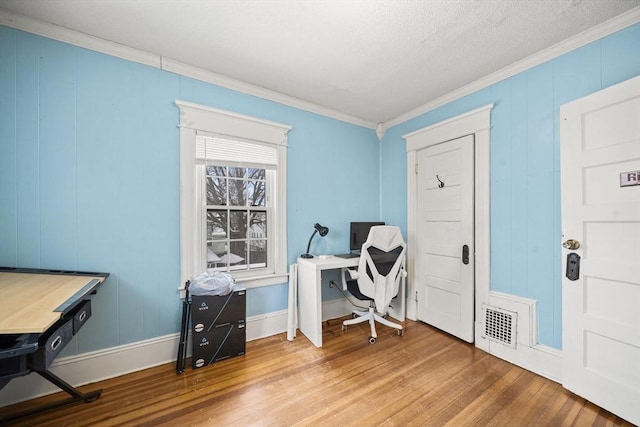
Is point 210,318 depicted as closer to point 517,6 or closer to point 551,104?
point 517,6

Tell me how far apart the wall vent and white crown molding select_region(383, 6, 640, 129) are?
7.09ft

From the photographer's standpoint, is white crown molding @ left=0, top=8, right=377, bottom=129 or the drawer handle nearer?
the drawer handle

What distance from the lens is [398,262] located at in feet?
8.69

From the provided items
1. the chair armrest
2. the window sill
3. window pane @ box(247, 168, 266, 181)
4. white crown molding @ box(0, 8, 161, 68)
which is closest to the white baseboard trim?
the chair armrest

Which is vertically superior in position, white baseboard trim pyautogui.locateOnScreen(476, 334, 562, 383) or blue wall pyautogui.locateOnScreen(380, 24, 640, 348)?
blue wall pyautogui.locateOnScreen(380, 24, 640, 348)

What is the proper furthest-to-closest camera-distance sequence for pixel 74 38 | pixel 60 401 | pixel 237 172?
pixel 237 172, pixel 74 38, pixel 60 401

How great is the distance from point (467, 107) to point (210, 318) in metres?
3.23

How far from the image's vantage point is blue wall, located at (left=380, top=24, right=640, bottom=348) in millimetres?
1829

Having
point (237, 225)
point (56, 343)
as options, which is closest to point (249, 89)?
point (237, 225)

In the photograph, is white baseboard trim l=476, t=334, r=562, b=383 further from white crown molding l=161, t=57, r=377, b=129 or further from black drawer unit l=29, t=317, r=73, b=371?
black drawer unit l=29, t=317, r=73, b=371

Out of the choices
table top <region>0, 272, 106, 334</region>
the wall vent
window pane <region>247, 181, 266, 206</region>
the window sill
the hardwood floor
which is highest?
window pane <region>247, 181, 266, 206</region>

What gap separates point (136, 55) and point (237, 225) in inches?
66.0

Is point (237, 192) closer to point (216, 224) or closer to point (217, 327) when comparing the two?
point (216, 224)

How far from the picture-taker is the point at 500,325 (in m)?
2.26
